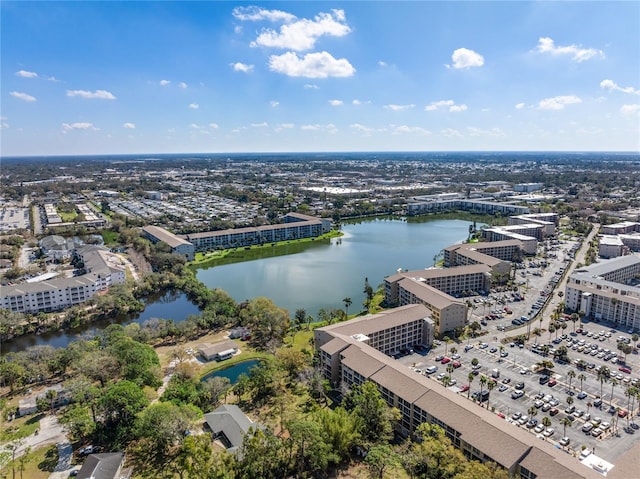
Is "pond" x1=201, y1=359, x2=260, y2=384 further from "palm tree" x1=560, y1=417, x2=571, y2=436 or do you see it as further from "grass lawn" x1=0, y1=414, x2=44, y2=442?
"palm tree" x1=560, y1=417, x2=571, y2=436

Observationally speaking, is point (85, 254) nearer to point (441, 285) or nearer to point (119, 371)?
point (119, 371)

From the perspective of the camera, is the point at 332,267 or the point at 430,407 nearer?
the point at 430,407

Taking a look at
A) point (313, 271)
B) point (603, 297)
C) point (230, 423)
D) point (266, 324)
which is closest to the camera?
point (230, 423)

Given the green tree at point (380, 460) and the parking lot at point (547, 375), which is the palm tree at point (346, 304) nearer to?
the parking lot at point (547, 375)

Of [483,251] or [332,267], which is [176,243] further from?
[483,251]

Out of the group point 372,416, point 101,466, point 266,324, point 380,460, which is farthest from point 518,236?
point 101,466

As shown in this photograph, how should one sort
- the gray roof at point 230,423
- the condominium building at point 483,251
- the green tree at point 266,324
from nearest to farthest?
the gray roof at point 230,423
the green tree at point 266,324
the condominium building at point 483,251

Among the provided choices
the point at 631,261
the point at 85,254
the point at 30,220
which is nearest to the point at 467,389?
the point at 631,261

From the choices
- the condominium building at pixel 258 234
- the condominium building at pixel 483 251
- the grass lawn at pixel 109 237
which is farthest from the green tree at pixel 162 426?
the grass lawn at pixel 109 237
